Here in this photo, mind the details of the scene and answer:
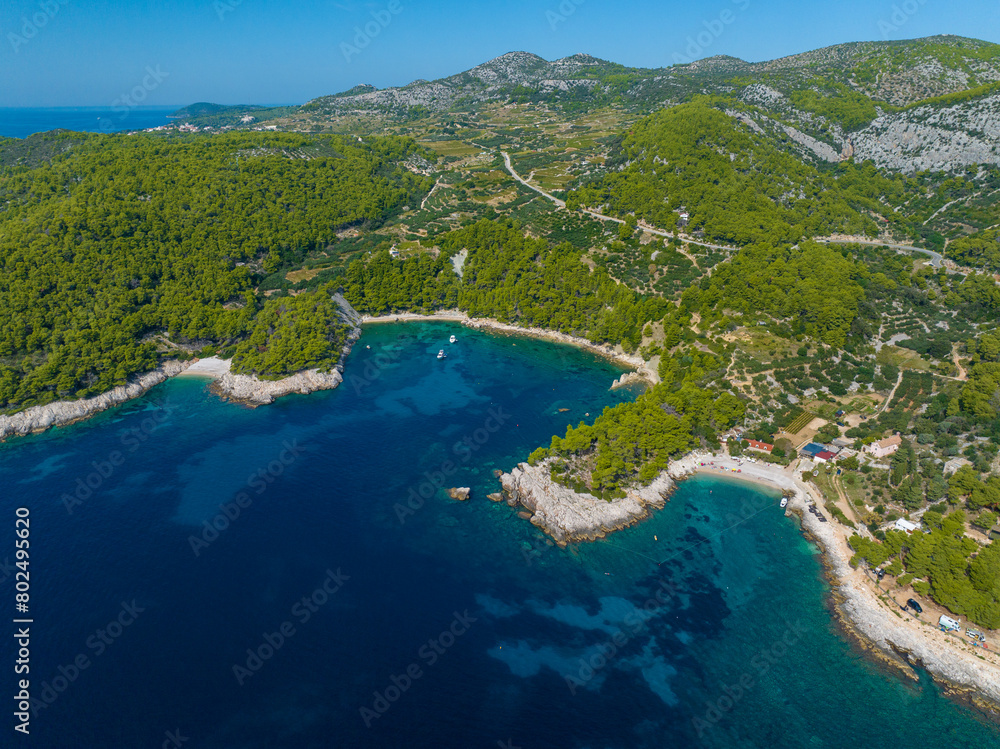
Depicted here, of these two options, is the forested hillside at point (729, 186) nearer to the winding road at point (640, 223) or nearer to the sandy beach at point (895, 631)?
the winding road at point (640, 223)

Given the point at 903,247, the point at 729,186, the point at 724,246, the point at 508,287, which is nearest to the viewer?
the point at 508,287

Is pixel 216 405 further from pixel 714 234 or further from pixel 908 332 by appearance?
pixel 908 332

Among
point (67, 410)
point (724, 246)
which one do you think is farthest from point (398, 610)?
point (724, 246)

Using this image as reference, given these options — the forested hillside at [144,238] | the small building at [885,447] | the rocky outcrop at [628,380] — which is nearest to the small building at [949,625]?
the small building at [885,447]

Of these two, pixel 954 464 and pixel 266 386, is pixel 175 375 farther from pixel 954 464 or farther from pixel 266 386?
pixel 954 464

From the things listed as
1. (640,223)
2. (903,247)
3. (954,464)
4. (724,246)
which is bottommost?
(954,464)

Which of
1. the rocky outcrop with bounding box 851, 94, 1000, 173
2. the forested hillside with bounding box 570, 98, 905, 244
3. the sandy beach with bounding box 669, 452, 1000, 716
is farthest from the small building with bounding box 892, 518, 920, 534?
the rocky outcrop with bounding box 851, 94, 1000, 173

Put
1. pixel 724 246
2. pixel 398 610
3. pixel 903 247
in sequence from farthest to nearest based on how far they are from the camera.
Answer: pixel 903 247, pixel 724 246, pixel 398 610
